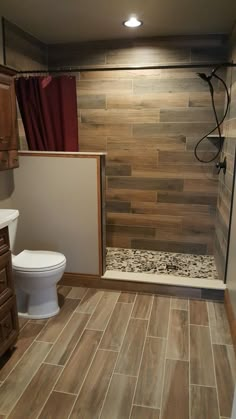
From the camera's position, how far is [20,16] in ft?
9.21

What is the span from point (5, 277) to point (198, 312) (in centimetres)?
160

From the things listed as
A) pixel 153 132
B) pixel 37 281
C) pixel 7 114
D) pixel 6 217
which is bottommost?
pixel 37 281

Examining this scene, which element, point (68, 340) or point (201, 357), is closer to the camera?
point (201, 357)

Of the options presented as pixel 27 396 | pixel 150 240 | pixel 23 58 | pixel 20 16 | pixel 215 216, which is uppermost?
pixel 20 16

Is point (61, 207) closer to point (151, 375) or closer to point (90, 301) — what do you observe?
point (90, 301)

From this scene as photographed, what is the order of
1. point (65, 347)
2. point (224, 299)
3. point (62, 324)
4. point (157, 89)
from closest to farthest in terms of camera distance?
point (65, 347), point (62, 324), point (224, 299), point (157, 89)

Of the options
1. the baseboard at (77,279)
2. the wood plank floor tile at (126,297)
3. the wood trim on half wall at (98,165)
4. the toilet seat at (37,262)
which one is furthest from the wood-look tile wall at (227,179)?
the toilet seat at (37,262)

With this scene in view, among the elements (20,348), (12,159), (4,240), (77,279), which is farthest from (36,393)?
(12,159)

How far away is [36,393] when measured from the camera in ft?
6.03

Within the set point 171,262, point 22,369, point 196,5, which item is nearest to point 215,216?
point 171,262

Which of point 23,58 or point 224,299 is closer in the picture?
point 224,299

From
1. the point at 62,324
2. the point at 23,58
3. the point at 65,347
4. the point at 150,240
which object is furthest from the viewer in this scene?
the point at 150,240

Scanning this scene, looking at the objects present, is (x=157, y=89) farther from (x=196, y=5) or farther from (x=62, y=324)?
(x=62, y=324)

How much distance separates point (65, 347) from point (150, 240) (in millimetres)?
1899
